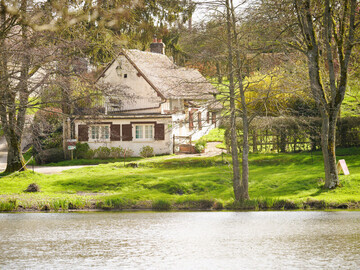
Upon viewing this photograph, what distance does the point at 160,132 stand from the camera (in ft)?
128

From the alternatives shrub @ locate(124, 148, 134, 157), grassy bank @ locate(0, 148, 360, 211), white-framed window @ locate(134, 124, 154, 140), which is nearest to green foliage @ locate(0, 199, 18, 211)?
grassy bank @ locate(0, 148, 360, 211)

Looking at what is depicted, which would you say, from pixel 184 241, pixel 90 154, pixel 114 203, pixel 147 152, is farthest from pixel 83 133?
pixel 184 241

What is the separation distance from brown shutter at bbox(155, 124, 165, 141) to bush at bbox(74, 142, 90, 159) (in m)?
5.34

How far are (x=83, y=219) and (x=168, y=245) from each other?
5.54 m

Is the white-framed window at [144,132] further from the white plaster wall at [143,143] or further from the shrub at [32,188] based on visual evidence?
the shrub at [32,188]

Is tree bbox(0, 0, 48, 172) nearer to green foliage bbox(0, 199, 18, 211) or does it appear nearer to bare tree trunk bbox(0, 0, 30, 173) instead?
bare tree trunk bbox(0, 0, 30, 173)

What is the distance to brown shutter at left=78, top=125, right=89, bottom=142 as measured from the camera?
40156 mm

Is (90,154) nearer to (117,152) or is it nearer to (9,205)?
(117,152)

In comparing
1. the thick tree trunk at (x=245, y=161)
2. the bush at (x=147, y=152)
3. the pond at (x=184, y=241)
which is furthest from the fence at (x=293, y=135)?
the pond at (x=184, y=241)

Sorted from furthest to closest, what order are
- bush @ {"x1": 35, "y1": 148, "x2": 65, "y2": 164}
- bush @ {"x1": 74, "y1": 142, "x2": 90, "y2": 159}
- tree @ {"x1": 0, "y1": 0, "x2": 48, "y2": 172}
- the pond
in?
1. bush @ {"x1": 74, "y1": 142, "x2": 90, "y2": 159}
2. bush @ {"x1": 35, "y1": 148, "x2": 65, "y2": 164}
3. tree @ {"x1": 0, "y1": 0, "x2": 48, "y2": 172}
4. the pond

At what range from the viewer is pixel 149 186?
2342 cm

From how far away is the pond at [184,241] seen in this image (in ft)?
31.4

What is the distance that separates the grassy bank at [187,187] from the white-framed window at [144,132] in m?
8.94

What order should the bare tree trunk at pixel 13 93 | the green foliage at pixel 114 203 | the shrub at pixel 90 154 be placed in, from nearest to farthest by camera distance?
the bare tree trunk at pixel 13 93
the green foliage at pixel 114 203
the shrub at pixel 90 154
